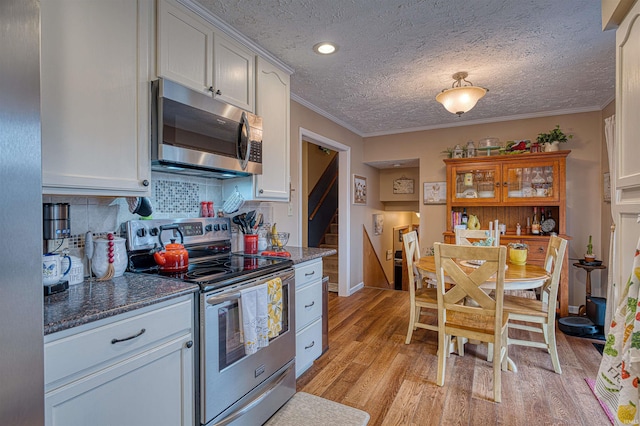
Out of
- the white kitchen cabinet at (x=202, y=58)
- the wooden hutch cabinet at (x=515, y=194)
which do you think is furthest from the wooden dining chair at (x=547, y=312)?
the white kitchen cabinet at (x=202, y=58)

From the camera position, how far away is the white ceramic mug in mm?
1251

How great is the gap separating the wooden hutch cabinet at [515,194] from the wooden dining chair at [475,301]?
188 centimetres

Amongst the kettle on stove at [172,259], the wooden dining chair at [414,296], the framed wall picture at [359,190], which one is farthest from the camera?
the framed wall picture at [359,190]

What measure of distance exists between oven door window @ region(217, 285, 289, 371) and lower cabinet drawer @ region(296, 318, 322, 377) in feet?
2.19

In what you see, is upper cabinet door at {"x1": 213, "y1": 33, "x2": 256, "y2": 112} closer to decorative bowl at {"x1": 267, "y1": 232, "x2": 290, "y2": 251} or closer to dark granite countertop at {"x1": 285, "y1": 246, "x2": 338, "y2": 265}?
decorative bowl at {"x1": 267, "y1": 232, "x2": 290, "y2": 251}

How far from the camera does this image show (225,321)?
1557 millimetres

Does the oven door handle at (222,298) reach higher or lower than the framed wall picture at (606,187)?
lower

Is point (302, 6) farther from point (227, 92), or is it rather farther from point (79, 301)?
point (79, 301)

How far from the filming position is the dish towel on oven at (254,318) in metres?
1.61

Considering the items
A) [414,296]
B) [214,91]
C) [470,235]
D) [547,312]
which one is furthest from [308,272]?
[470,235]

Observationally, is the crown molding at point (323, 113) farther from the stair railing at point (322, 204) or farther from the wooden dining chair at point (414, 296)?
the wooden dining chair at point (414, 296)

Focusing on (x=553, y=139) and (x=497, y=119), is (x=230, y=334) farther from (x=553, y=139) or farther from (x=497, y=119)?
(x=497, y=119)

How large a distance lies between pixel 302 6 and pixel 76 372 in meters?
2.04

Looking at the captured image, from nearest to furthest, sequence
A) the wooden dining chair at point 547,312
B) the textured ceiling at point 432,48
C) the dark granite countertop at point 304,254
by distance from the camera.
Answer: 1. the textured ceiling at point 432,48
2. the dark granite countertop at point 304,254
3. the wooden dining chair at point 547,312
